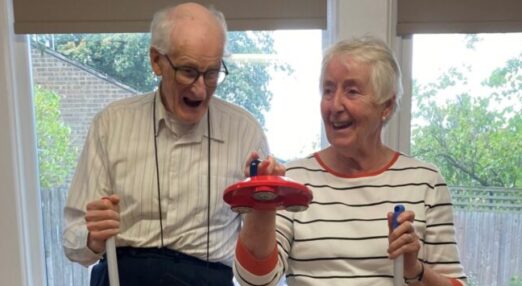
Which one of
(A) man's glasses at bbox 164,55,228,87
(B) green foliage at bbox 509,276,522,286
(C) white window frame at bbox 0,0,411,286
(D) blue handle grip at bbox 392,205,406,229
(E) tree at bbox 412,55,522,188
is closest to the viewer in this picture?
(D) blue handle grip at bbox 392,205,406,229

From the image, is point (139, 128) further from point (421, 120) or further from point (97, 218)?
point (421, 120)

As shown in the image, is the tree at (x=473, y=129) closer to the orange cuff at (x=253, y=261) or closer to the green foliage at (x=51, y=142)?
the orange cuff at (x=253, y=261)

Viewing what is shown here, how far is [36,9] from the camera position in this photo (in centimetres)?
179

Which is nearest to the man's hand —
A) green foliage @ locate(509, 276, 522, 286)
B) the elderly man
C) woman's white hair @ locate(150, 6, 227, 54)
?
the elderly man

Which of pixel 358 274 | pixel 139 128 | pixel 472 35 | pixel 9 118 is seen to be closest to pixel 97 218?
pixel 139 128

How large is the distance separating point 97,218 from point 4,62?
0.96 meters

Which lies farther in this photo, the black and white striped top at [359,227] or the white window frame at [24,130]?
the white window frame at [24,130]

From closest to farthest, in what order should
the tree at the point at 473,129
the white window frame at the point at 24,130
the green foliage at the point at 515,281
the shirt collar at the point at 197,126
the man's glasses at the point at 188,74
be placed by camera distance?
the man's glasses at the point at 188,74 < the shirt collar at the point at 197,126 < the white window frame at the point at 24,130 < the tree at the point at 473,129 < the green foliage at the point at 515,281

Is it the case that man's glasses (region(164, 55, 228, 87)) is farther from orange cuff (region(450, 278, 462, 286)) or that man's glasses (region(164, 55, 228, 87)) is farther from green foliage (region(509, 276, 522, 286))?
green foliage (region(509, 276, 522, 286))

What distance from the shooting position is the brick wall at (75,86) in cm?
194

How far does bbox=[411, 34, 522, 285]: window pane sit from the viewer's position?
184cm

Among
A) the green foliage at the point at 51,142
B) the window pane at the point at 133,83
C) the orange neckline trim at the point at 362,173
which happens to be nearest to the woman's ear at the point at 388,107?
the orange neckline trim at the point at 362,173

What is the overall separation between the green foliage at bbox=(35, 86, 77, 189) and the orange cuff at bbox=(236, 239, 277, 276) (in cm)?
106

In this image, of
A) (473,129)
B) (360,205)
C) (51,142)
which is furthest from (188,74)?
(473,129)
